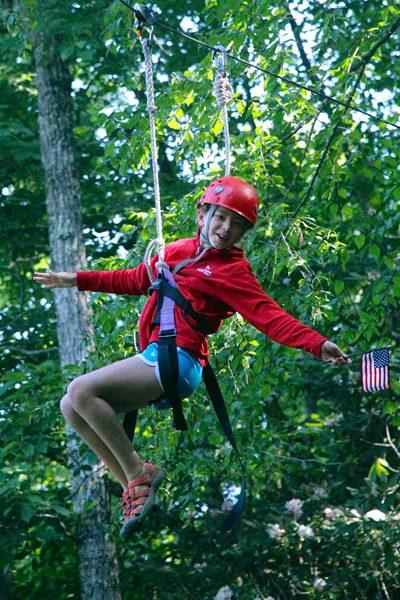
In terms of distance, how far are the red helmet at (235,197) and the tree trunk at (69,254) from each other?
4208mm

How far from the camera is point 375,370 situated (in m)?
2.92

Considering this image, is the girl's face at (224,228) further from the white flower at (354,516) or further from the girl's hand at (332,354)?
the white flower at (354,516)

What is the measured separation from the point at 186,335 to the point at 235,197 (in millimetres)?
555

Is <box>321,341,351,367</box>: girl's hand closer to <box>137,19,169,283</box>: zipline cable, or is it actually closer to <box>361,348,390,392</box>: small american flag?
<box>361,348,390,392</box>: small american flag

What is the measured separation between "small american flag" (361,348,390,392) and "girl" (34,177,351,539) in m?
0.42

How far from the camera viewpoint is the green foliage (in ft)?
15.6

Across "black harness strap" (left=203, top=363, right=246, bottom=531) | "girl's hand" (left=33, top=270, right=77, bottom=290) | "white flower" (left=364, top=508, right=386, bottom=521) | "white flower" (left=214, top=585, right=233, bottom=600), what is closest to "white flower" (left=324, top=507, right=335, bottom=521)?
"white flower" (left=364, top=508, right=386, bottom=521)

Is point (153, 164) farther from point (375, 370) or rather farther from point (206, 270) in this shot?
point (375, 370)

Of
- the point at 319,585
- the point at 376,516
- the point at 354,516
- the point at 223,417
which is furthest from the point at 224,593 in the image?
the point at 223,417

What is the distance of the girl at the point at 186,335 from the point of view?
272 centimetres

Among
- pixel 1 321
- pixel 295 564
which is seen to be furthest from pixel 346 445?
pixel 1 321

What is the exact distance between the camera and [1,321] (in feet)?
28.8

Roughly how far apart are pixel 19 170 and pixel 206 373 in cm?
A: 599

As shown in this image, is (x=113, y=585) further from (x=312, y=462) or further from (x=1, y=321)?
(x=1, y=321)
